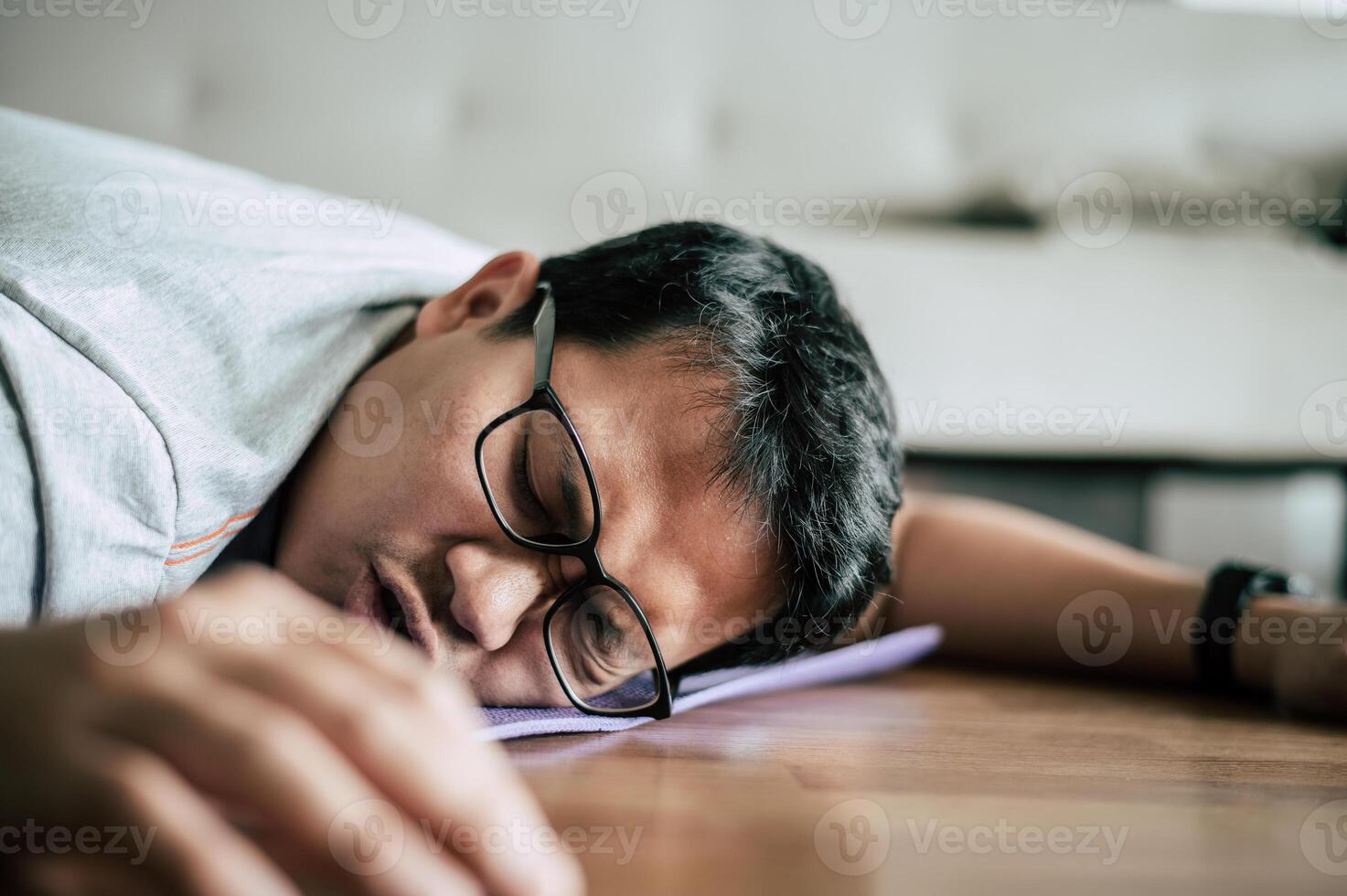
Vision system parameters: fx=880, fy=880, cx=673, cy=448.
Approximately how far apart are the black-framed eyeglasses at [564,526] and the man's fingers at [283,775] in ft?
0.93

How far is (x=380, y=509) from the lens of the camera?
19.9 inches

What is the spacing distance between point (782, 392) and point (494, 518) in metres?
0.19

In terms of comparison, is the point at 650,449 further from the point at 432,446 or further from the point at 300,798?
the point at 300,798

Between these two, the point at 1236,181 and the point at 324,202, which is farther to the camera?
the point at 1236,181

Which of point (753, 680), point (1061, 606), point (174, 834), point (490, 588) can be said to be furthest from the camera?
point (1061, 606)

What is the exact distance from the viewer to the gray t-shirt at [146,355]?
0.38m

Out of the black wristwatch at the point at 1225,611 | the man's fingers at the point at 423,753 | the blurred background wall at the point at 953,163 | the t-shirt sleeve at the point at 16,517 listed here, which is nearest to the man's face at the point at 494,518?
the t-shirt sleeve at the point at 16,517

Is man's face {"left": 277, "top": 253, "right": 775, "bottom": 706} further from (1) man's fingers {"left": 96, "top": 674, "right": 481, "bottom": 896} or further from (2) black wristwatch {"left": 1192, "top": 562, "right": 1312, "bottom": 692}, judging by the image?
(2) black wristwatch {"left": 1192, "top": 562, "right": 1312, "bottom": 692}

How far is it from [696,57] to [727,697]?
96 cm

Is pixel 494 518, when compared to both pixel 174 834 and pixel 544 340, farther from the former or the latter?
pixel 174 834

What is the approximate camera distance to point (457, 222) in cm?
120

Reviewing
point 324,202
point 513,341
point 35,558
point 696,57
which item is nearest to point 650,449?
point 513,341

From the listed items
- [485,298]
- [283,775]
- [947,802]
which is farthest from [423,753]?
[485,298]

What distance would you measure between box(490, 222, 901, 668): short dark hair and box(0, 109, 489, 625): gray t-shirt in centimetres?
13
